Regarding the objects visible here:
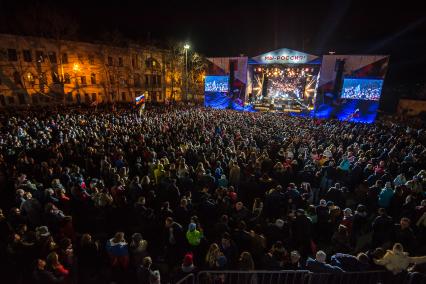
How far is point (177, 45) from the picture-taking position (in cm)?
4156

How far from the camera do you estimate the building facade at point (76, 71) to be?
84.3ft

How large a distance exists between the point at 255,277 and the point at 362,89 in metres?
26.0

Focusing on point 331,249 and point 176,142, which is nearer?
point 331,249

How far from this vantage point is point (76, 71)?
100 feet

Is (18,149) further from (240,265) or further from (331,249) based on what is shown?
(331,249)

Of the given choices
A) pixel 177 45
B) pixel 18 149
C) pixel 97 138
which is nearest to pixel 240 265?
pixel 97 138

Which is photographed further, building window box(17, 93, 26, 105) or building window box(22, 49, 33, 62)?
building window box(17, 93, 26, 105)

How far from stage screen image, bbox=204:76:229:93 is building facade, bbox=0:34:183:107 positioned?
8.97 meters

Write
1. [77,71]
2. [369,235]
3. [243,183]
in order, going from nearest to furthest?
[369,235] → [243,183] → [77,71]

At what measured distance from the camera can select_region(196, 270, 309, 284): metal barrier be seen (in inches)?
165

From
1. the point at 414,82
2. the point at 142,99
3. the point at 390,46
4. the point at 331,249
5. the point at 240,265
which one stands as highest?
the point at 390,46

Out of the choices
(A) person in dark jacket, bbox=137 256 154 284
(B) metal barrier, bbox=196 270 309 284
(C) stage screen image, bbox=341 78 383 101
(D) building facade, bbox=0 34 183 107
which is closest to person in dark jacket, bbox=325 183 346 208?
(B) metal barrier, bbox=196 270 309 284

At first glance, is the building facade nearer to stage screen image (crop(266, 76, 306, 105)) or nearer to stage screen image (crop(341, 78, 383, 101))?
stage screen image (crop(266, 76, 306, 105))

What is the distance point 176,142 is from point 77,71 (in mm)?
25365
